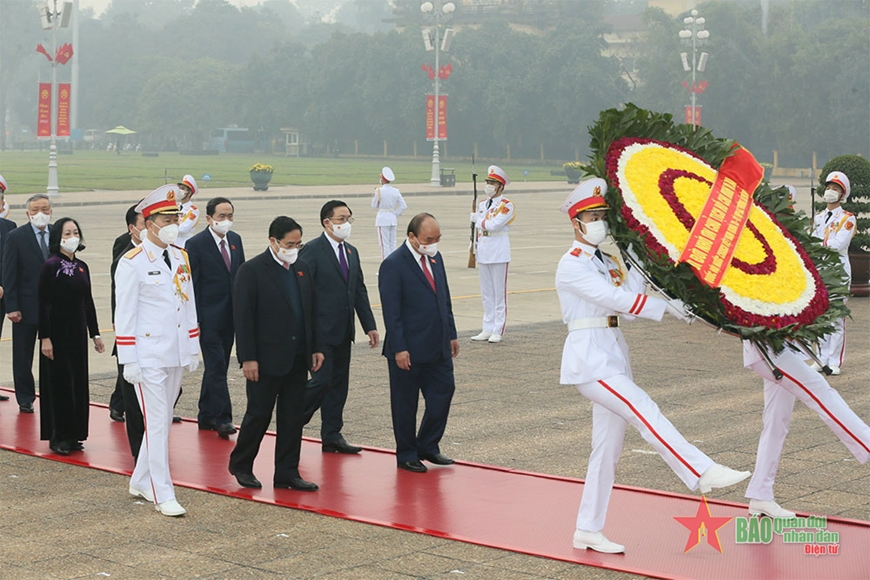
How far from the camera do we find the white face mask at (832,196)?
540 inches

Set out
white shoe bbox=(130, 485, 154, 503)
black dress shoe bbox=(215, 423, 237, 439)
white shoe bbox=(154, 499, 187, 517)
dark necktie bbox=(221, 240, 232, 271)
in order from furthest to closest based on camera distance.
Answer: dark necktie bbox=(221, 240, 232, 271) → black dress shoe bbox=(215, 423, 237, 439) → white shoe bbox=(130, 485, 154, 503) → white shoe bbox=(154, 499, 187, 517)

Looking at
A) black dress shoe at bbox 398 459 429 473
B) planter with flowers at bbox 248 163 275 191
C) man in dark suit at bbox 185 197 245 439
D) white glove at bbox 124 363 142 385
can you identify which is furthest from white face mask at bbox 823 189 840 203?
planter with flowers at bbox 248 163 275 191

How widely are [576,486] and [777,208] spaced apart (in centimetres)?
219

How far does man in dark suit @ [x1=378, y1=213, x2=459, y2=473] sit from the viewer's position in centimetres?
878

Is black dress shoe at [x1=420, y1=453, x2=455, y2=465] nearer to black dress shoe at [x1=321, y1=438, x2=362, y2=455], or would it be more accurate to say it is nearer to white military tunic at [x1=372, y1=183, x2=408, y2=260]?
black dress shoe at [x1=321, y1=438, x2=362, y2=455]

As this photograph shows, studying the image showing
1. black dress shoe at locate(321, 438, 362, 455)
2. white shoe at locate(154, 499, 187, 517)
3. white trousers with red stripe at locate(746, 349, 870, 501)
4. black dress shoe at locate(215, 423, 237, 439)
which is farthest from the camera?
black dress shoe at locate(215, 423, 237, 439)

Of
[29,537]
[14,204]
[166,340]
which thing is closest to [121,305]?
[166,340]

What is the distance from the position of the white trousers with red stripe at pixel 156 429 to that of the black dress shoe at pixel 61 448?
135 cm

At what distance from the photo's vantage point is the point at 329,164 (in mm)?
79625

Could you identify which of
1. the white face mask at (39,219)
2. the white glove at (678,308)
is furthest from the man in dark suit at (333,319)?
the white glove at (678,308)

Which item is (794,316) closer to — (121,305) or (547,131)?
(121,305)

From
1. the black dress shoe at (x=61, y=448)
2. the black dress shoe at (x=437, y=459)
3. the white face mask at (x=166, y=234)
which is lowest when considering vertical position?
the black dress shoe at (x=61, y=448)

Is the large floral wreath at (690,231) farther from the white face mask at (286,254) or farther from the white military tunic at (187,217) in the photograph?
the white military tunic at (187,217)

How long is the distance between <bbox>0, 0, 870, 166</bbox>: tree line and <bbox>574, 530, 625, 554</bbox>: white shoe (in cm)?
6679
